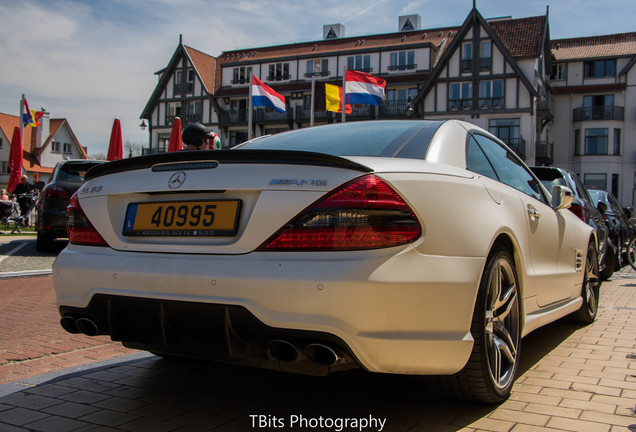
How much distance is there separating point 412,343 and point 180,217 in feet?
3.73

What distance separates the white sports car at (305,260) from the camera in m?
2.39

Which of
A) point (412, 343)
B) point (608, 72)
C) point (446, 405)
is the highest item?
point (608, 72)

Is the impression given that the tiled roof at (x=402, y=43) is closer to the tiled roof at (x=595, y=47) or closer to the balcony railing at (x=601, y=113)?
the tiled roof at (x=595, y=47)

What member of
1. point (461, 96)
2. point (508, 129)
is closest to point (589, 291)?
point (508, 129)

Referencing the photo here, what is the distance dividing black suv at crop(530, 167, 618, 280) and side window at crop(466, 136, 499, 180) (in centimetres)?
336

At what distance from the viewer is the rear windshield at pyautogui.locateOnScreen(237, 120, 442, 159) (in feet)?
10.1

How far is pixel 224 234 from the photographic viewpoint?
2.60 metres

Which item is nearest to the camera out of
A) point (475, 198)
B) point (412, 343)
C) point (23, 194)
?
point (412, 343)

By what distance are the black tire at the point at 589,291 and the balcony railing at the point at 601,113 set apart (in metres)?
47.1

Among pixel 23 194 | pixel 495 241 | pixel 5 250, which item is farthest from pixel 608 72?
pixel 495 241

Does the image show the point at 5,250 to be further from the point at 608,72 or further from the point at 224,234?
the point at 608,72

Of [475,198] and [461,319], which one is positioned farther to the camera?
[475,198]

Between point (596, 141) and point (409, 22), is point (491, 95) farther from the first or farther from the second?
point (409, 22)

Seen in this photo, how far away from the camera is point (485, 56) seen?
43.2 meters
